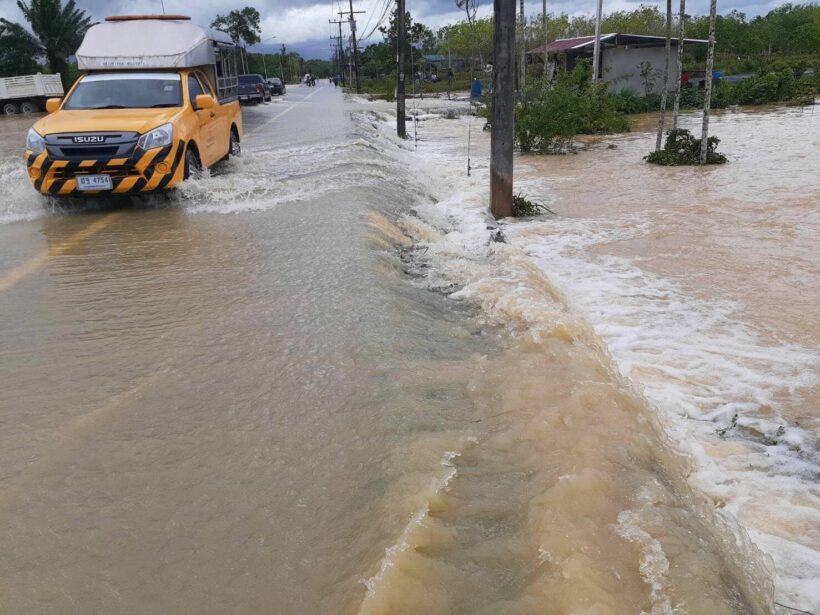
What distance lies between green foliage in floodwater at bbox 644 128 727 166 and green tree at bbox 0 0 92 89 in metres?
36.6

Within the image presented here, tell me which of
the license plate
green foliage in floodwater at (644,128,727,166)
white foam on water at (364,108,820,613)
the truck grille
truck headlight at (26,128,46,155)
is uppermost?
truck headlight at (26,128,46,155)

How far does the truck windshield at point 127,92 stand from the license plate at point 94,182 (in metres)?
1.45

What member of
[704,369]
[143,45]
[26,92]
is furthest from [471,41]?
[704,369]

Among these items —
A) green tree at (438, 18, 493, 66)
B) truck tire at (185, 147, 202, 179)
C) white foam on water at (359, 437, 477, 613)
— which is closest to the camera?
white foam on water at (359, 437, 477, 613)

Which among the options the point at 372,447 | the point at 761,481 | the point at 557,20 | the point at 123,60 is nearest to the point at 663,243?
the point at 761,481

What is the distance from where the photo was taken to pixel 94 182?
8328 mm

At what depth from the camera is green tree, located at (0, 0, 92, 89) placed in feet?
132

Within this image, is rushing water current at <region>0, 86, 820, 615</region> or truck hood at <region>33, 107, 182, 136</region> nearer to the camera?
rushing water current at <region>0, 86, 820, 615</region>

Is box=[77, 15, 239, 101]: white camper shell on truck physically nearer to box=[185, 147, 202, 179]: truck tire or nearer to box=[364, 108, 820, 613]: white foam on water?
box=[185, 147, 202, 179]: truck tire

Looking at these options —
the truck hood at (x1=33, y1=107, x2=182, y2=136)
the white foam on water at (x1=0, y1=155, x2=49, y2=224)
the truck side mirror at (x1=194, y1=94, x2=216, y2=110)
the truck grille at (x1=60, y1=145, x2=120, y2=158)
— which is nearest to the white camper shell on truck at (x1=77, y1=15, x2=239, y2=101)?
the truck side mirror at (x1=194, y1=94, x2=216, y2=110)

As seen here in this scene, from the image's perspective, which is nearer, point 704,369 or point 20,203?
point 704,369

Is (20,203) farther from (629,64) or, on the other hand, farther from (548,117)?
(629,64)

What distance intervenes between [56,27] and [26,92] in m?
12.4

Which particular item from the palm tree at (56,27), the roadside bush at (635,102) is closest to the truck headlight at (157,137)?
the roadside bush at (635,102)
